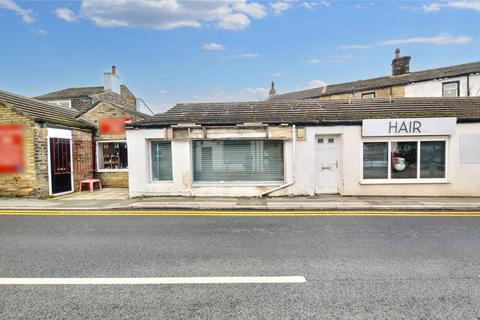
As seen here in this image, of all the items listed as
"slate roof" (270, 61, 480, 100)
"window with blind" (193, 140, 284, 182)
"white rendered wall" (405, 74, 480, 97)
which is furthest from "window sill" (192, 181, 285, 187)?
"slate roof" (270, 61, 480, 100)

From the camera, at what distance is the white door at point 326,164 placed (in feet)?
40.8

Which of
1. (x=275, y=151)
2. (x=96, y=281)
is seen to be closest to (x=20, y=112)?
(x=275, y=151)

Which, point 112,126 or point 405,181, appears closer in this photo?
point 405,181

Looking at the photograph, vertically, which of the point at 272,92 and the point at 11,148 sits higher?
the point at 272,92

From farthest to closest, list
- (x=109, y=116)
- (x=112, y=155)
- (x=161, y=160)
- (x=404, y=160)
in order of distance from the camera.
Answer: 1. (x=109, y=116)
2. (x=112, y=155)
3. (x=161, y=160)
4. (x=404, y=160)

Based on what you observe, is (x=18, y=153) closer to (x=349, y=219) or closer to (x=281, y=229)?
(x=281, y=229)

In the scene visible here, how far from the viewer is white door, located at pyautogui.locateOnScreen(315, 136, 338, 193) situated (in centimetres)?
1244

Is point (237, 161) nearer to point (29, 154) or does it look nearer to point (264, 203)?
point (264, 203)

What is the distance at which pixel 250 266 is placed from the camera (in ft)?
16.6

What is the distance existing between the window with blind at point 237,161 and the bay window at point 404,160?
11.2ft

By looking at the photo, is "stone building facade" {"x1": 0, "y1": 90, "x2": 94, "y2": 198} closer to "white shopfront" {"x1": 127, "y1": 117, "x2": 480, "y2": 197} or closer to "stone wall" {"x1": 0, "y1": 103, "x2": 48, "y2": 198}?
"stone wall" {"x1": 0, "y1": 103, "x2": 48, "y2": 198}

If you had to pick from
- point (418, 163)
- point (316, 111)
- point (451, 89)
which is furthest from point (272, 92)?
point (418, 163)

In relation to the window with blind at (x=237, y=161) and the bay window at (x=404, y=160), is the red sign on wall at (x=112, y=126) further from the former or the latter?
the bay window at (x=404, y=160)

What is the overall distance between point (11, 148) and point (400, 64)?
3058 cm
